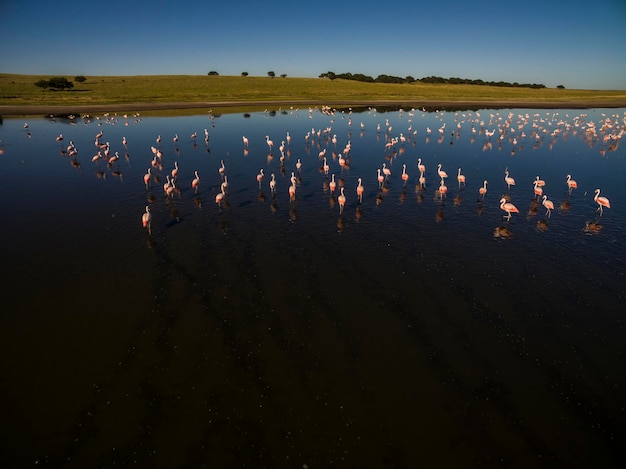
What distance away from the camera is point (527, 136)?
5059cm

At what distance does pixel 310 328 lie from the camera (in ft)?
42.2

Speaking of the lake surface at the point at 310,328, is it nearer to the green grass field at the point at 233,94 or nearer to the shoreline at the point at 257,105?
the shoreline at the point at 257,105

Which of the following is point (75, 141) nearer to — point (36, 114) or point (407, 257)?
point (36, 114)

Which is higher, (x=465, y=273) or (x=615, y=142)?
(x=615, y=142)

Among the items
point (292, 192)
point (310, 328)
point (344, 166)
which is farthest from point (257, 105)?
point (310, 328)

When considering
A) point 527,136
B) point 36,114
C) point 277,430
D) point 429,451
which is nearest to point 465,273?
point 429,451

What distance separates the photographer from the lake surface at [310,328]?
30.3 feet

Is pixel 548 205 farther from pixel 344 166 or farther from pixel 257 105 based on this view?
pixel 257 105

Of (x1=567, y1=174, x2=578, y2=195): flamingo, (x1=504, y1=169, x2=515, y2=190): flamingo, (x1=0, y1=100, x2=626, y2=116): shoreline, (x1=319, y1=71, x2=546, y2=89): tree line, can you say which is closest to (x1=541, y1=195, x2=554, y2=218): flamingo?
(x1=504, y1=169, x2=515, y2=190): flamingo

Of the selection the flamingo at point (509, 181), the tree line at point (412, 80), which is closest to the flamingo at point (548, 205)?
the flamingo at point (509, 181)

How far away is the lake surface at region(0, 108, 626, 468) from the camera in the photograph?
9.23 m

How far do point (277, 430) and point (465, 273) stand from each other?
10.8 meters

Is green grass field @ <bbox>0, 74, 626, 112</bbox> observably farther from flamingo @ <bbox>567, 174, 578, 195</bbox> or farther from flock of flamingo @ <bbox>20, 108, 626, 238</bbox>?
flamingo @ <bbox>567, 174, 578, 195</bbox>

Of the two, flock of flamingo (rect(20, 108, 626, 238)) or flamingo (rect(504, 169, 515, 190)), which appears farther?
flamingo (rect(504, 169, 515, 190))
